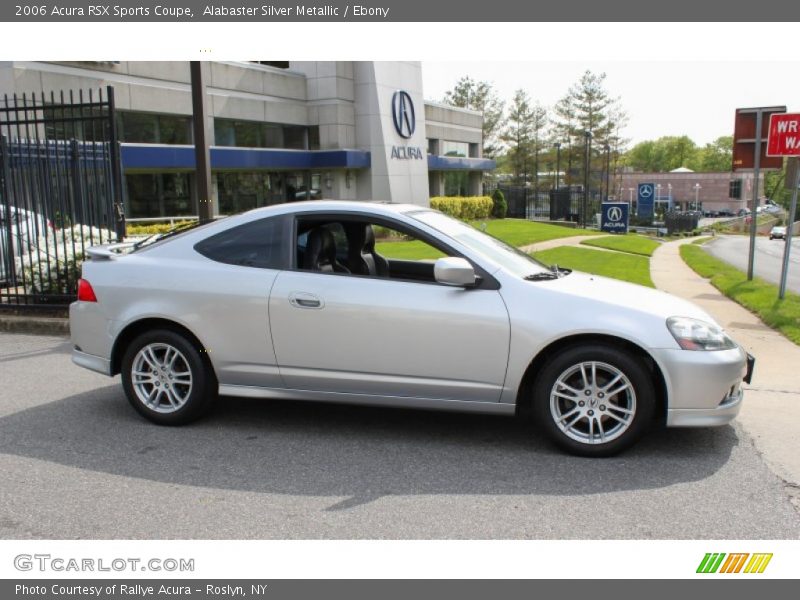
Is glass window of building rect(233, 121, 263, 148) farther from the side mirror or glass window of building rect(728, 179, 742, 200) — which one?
glass window of building rect(728, 179, 742, 200)

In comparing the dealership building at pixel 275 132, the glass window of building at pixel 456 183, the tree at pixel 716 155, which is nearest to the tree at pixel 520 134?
the glass window of building at pixel 456 183

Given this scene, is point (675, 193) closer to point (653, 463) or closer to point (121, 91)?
point (121, 91)

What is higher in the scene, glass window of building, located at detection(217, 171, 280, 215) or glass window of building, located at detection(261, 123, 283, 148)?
glass window of building, located at detection(261, 123, 283, 148)

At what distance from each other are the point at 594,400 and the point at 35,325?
7183mm

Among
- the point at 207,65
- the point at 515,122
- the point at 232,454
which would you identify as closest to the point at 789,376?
the point at 232,454

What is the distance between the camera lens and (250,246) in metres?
5.21

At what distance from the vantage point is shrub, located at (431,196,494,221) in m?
37.3

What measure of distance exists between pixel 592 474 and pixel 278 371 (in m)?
2.19

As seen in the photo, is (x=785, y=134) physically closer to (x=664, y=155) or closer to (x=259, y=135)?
(x=259, y=135)

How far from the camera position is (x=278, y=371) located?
504 cm

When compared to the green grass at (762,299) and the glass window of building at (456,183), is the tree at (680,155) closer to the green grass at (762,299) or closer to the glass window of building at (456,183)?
the glass window of building at (456,183)

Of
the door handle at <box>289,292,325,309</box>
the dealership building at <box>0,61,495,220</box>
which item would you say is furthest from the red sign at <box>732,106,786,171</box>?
the dealership building at <box>0,61,495,220</box>

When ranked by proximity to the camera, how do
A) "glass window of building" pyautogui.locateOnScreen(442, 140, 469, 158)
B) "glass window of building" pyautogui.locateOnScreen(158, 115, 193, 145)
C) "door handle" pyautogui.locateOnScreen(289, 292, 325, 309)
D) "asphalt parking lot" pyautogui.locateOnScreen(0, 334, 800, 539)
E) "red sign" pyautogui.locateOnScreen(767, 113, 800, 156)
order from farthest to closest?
"glass window of building" pyautogui.locateOnScreen(442, 140, 469, 158)
"glass window of building" pyautogui.locateOnScreen(158, 115, 193, 145)
"red sign" pyautogui.locateOnScreen(767, 113, 800, 156)
"door handle" pyautogui.locateOnScreen(289, 292, 325, 309)
"asphalt parking lot" pyautogui.locateOnScreen(0, 334, 800, 539)

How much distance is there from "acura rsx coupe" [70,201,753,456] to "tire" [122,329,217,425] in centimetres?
1
